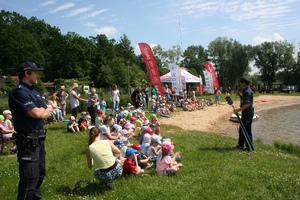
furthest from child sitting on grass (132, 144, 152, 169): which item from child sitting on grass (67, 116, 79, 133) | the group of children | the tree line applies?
the tree line

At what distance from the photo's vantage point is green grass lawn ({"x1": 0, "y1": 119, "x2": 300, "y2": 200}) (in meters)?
5.20

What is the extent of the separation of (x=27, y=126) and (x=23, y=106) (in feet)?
1.06

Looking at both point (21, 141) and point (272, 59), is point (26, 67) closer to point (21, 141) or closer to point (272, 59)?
point (21, 141)

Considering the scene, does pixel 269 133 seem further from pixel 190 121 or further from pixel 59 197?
pixel 59 197

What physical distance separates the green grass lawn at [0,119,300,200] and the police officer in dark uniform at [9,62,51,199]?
4.63 ft

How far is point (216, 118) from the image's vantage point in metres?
21.5

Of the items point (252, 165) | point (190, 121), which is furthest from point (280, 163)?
point (190, 121)

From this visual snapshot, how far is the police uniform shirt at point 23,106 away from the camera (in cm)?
390

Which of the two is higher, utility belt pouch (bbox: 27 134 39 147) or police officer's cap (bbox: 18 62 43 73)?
police officer's cap (bbox: 18 62 43 73)

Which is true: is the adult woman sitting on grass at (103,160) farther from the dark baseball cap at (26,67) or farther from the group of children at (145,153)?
the dark baseball cap at (26,67)

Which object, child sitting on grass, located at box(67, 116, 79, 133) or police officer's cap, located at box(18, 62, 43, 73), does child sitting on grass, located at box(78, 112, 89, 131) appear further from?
police officer's cap, located at box(18, 62, 43, 73)

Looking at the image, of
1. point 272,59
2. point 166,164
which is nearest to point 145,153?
point 166,164

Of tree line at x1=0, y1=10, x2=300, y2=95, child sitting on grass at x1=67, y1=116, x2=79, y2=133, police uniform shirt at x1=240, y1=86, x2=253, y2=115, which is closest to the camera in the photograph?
→ police uniform shirt at x1=240, y1=86, x2=253, y2=115

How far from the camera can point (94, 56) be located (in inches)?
2719
